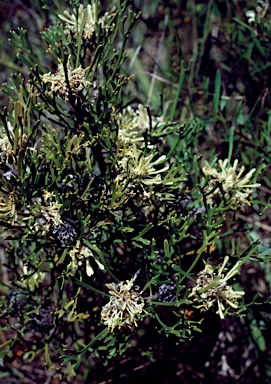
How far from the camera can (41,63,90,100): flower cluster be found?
0.52 metres

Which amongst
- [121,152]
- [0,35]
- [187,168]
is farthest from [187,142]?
[0,35]

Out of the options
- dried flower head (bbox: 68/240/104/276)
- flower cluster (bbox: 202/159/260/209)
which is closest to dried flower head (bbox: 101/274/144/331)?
dried flower head (bbox: 68/240/104/276)

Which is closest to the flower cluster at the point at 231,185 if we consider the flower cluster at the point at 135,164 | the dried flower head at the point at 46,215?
the flower cluster at the point at 135,164

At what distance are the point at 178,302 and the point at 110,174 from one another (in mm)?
177

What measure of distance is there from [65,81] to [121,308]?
27cm

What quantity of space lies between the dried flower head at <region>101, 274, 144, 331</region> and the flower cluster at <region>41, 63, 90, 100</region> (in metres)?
0.23

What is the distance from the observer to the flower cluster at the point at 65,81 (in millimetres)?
523

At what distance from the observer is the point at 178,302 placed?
1.71ft

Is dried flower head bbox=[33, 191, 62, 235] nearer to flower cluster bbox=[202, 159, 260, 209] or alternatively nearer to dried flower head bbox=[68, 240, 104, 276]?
dried flower head bbox=[68, 240, 104, 276]

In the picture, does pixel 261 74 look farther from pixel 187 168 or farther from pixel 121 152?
pixel 121 152

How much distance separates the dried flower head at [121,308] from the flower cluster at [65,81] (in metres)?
0.23

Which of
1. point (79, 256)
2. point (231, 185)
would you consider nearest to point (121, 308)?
point (79, 256)

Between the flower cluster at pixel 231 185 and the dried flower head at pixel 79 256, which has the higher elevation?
the flower cluster at pixel 231 185

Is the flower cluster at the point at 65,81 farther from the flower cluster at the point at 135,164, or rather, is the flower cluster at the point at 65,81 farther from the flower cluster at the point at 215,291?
the flower cluster at the point at 215,291
